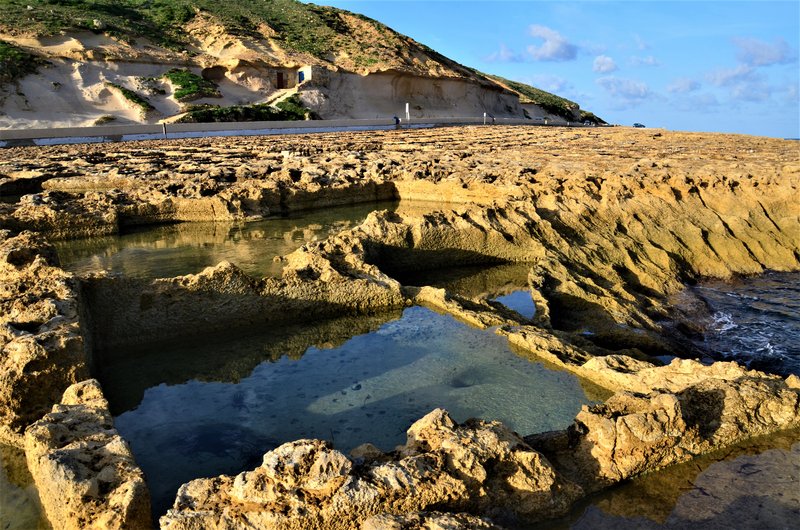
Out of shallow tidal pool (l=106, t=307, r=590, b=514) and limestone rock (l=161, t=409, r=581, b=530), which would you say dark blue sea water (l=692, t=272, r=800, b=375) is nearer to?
shallow tidal pool (l=106, t=307, r=590, b=514)

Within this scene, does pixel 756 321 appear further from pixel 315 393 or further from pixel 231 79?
pixel 231 79

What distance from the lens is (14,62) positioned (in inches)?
1230

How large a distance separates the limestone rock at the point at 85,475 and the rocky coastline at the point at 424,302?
0.01 m

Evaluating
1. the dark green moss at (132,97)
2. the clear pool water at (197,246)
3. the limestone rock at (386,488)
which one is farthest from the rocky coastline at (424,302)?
the dark green moss at (132,97)

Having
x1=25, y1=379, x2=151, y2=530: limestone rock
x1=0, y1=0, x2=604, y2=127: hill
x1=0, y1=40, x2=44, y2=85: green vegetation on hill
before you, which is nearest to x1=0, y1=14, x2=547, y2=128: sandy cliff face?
x1=0, y1=0, x2=604, y2=127: hill

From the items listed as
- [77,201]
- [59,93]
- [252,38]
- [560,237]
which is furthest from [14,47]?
[560,237]

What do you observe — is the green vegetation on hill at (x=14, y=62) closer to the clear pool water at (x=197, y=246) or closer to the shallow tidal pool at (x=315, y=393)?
the clear pool water at (x=197, y=246)

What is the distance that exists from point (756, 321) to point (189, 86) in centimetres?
3466

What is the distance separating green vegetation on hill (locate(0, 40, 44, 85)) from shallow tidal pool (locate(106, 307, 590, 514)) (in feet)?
103

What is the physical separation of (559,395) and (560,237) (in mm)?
5164

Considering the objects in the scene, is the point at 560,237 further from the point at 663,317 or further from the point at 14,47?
the point at 14,47

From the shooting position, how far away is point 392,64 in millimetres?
41875

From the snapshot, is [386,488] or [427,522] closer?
[427,522]

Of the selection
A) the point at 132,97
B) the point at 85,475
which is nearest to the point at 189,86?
the point at 132,97
